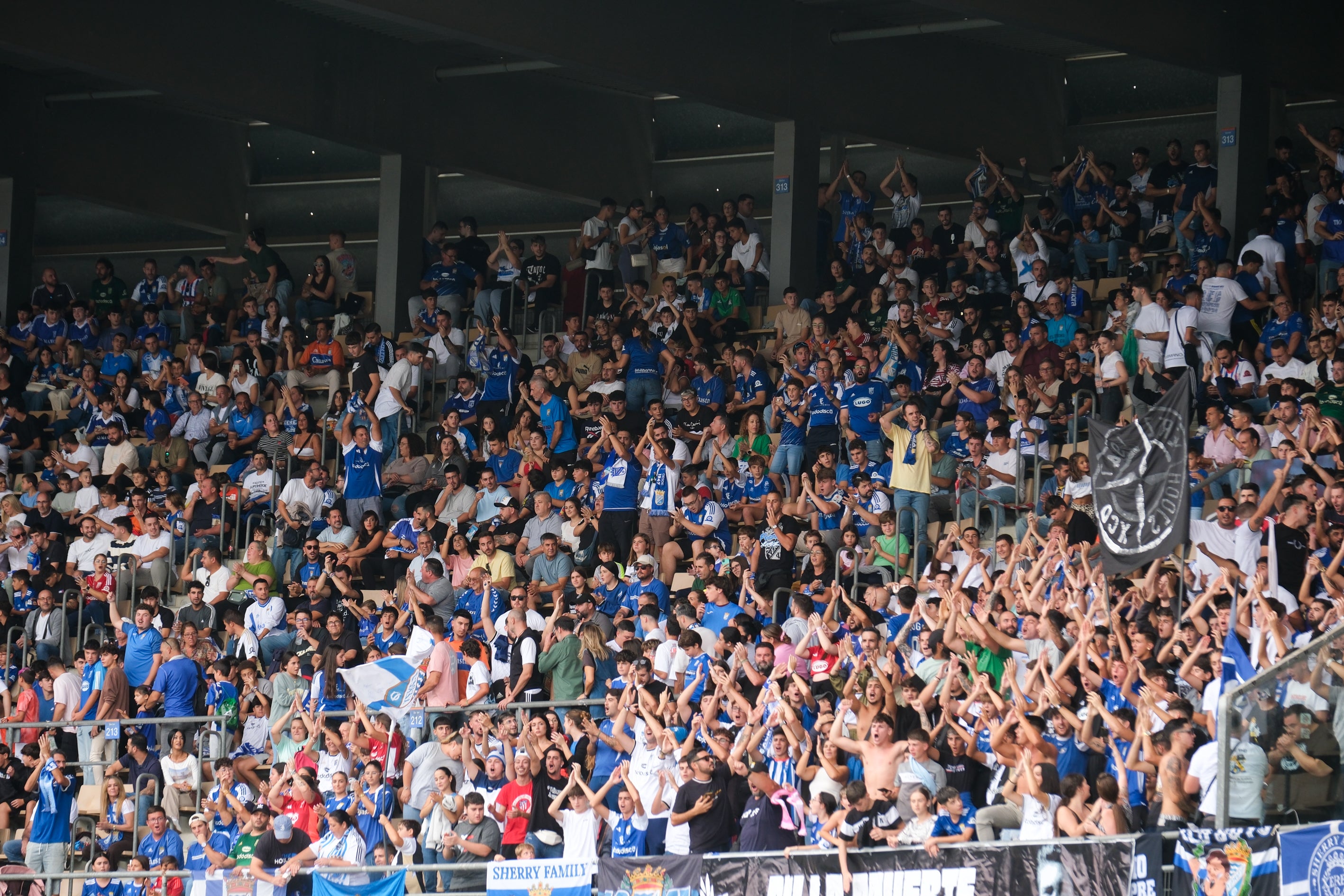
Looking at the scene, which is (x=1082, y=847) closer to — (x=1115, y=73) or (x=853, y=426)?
(x=853, y=426)

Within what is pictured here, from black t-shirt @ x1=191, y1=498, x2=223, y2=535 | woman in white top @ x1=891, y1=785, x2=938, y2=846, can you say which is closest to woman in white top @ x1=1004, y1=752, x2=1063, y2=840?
woman in white top @ x1=891, y1=785, x2=938, y2=846

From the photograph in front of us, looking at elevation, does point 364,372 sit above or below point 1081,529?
above

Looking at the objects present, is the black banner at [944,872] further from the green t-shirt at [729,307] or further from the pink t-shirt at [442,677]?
the green t-shirt at [729,307]

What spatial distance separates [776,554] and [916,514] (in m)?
1.19

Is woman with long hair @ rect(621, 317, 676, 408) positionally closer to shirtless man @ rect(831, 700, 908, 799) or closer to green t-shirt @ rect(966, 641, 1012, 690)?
green t-shirt @ rect(966, 641, 1012, 690)

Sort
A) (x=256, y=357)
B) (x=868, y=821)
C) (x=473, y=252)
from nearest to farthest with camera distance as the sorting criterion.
Result: (x=868, y=821) < (x=256, y=357) < (x=473, y=252)

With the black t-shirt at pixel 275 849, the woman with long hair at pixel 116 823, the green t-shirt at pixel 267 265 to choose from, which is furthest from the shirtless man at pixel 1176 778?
the green t-shirt at pixel 267 265

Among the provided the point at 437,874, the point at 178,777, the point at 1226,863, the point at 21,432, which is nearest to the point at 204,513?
the point at 21,432

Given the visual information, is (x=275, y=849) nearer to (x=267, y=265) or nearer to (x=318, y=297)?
(x=318, y=297)

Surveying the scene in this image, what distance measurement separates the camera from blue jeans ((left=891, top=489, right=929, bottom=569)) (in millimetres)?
15773

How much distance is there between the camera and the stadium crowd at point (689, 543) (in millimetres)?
12172

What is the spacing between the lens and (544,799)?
534 inches

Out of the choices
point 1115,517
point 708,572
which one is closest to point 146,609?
point 708,572

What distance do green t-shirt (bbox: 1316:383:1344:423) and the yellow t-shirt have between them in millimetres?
3090
